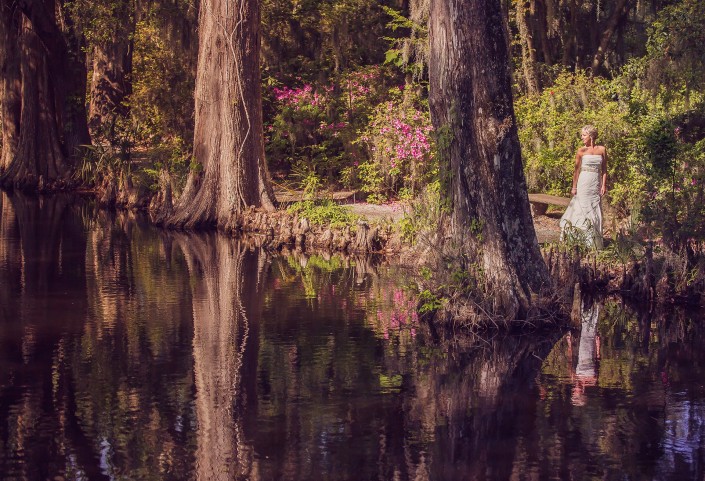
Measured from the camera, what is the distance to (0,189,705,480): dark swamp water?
7332 millimetres

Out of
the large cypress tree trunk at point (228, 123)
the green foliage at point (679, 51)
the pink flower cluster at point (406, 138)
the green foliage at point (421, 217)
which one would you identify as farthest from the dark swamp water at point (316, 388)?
the pink flower cluster at point (406, 138)

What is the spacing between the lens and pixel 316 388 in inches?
364

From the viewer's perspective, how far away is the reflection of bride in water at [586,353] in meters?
9.33

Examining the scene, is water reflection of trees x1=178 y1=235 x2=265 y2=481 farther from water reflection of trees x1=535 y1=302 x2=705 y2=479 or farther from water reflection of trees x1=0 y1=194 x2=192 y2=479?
water reflection of trees x1=535 y1=302 x2=705 y2=479

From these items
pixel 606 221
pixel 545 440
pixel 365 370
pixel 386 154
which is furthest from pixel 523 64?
pixel 545 440

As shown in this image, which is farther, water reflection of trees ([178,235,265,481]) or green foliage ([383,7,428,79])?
green foliage ([383,7,428,79])

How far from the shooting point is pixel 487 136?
40.3 ft

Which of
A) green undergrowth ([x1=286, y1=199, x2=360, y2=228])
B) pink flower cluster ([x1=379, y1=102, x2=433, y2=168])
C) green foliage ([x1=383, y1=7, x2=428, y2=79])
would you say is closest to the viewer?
green undergrowth ([x1=286, y1=199, x2=360, y2=228])

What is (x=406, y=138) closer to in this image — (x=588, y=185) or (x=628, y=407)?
(x=588, y=185)

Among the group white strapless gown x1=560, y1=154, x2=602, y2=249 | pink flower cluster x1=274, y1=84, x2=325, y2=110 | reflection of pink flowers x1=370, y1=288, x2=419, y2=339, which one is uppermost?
pink flower cluster x1=274, y1=84, x2=325, y2=110

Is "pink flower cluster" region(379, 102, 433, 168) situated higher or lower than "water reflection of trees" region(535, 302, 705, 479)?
higher

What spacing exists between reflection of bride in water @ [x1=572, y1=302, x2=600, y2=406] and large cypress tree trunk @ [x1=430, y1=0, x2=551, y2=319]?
69 centimetres

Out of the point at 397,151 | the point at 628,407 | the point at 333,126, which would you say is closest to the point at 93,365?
the point at 628,407

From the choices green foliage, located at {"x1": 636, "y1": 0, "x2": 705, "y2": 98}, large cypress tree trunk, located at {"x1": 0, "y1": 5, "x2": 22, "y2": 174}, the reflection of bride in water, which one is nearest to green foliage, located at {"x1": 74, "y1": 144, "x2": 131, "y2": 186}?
large cypress tree trunk, located at {"x1": 0, "y1": 5, "x2": 22, "y2": 174}
